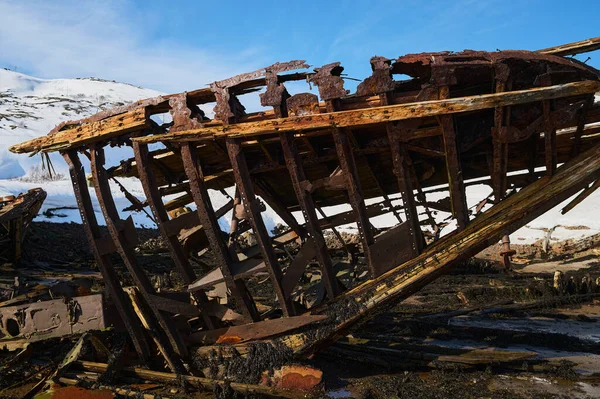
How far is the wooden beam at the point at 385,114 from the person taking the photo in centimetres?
420

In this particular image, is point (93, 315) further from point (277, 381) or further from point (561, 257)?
point (561, 257)

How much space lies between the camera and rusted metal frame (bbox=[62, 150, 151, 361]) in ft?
19.2

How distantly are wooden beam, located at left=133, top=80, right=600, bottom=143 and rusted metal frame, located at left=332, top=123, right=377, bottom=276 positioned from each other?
0.57ft

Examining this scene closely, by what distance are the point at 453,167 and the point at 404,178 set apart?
470 millimetres

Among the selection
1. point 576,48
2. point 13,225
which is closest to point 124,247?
point 576,48

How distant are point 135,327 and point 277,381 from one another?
1.99m

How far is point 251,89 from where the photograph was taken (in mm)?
5148

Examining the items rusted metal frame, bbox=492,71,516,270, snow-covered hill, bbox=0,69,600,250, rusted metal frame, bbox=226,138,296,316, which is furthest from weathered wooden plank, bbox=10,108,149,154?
snow-covered hill, bbox=0,69,600,250

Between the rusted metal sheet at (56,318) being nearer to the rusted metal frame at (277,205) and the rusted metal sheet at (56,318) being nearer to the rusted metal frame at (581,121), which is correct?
the rusted metal frame at (277,205)

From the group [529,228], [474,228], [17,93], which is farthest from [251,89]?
[17,93]

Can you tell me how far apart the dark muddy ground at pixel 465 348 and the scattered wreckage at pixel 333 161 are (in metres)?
0.70

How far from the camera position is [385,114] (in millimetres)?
4500

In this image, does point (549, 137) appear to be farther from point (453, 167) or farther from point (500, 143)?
point (453, 167)

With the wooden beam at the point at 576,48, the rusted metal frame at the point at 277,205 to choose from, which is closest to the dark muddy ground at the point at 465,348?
the rusted metal frame at the point at 277,205
